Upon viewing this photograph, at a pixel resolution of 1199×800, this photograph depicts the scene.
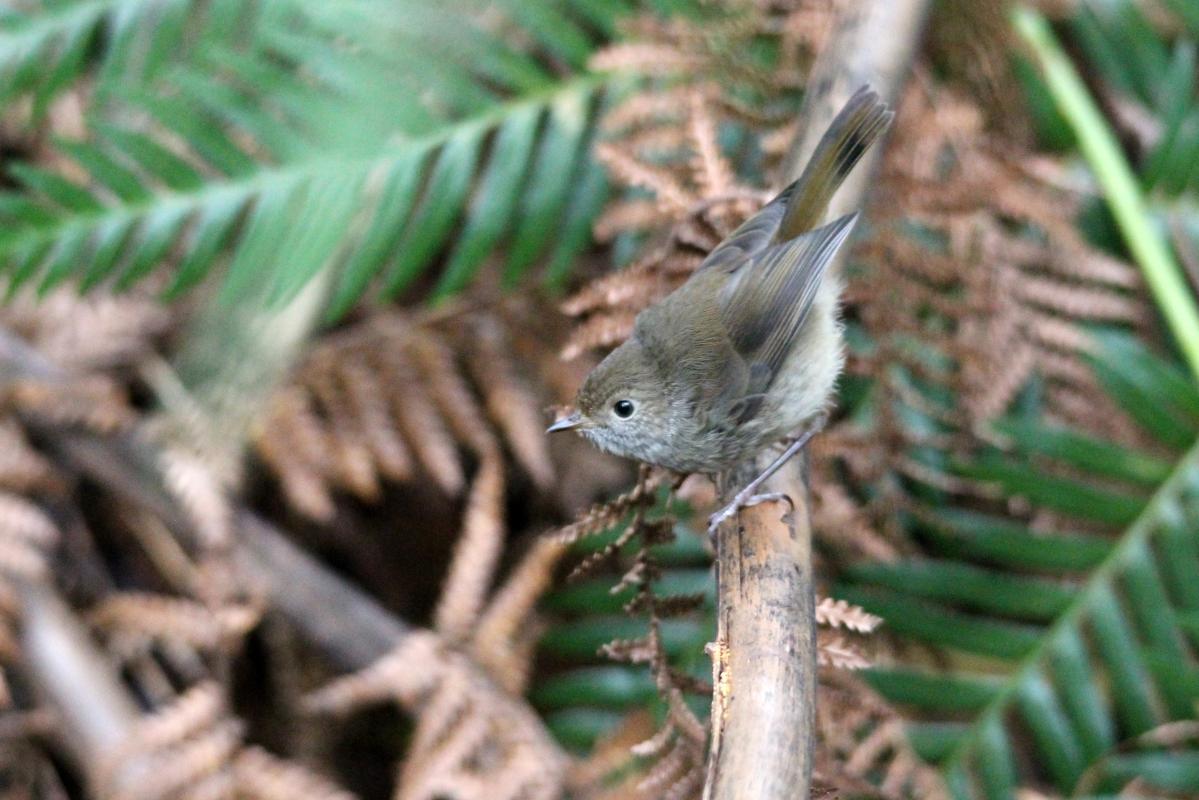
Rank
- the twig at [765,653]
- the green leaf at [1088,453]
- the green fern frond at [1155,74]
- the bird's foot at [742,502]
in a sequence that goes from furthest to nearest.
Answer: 1. the green fern frond at [1155,74]
2. the green leaf at [1088,453]
3. the bird's foot at [742,502]
4. the twig at [765,653]

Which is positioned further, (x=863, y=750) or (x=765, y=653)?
(x=863, y=750)

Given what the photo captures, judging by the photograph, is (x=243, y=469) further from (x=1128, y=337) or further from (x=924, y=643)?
(x=1128, y=337)

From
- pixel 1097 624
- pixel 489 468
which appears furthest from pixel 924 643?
pixel 489 468

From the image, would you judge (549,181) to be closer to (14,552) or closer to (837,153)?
(837,153)

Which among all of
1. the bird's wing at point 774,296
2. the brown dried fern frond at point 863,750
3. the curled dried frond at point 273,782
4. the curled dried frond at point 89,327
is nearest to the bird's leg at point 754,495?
the bird's wing at point 774,296

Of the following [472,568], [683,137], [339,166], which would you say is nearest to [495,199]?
[339,166]

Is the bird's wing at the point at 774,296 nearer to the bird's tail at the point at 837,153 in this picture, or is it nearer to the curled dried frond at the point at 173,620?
the bird's tail at the point at 837,153
